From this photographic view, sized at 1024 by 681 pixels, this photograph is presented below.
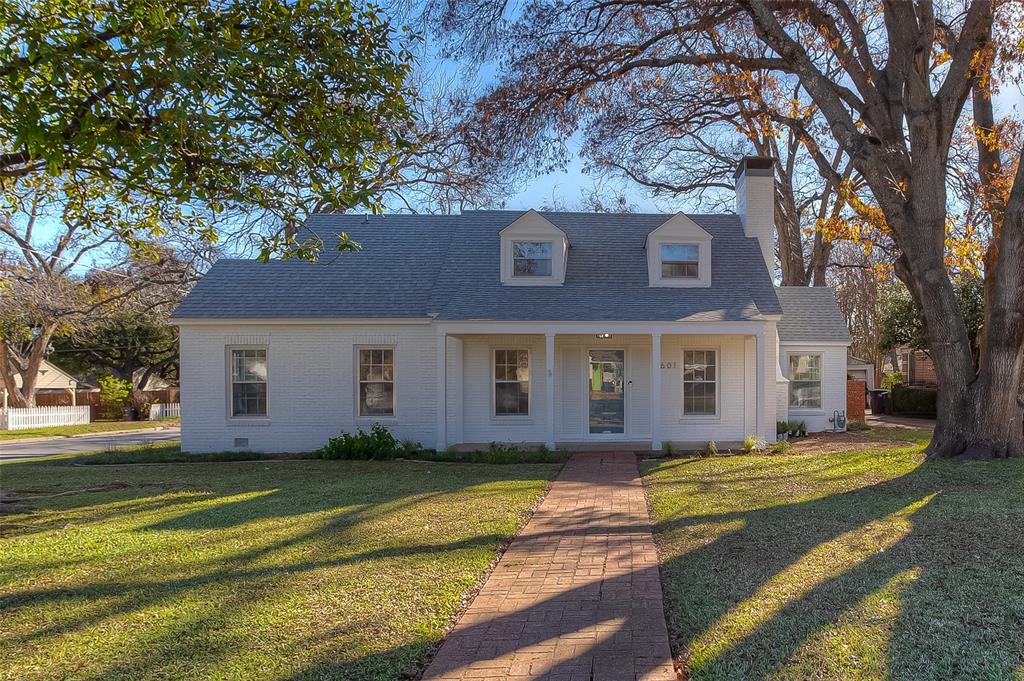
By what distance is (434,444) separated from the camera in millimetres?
15766

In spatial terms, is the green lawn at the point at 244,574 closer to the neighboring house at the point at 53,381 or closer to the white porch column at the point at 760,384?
the white porch column at the point at 760,384

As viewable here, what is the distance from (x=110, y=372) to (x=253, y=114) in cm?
4726

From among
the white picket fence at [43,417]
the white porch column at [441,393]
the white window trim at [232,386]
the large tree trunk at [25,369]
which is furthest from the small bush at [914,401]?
the large tree trunk at [25,369]

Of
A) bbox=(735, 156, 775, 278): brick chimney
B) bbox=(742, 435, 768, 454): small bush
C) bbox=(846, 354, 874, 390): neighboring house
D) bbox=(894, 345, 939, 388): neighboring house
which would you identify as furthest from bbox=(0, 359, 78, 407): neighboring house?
bbox=(894, 345, 939, 388): neighboring house

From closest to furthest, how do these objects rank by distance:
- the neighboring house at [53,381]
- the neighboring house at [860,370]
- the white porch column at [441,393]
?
the white porch column at [441,393] → the neighboring house at [860,370] → the neighboring house at [53,381]

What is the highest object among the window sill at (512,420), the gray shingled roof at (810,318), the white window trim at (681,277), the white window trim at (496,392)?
the white window trim at (681,277)

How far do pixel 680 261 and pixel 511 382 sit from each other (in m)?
4.96

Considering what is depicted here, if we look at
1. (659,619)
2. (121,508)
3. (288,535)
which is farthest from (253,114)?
(659,619)

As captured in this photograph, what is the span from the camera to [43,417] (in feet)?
97.0

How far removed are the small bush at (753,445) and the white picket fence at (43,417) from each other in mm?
27933

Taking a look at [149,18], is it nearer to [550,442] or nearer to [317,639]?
[317,639]

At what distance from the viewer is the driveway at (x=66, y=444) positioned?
1803cm

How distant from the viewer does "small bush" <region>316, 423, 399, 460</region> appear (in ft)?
48.2

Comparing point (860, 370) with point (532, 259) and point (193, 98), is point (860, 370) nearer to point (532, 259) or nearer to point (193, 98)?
point (532, 259)
